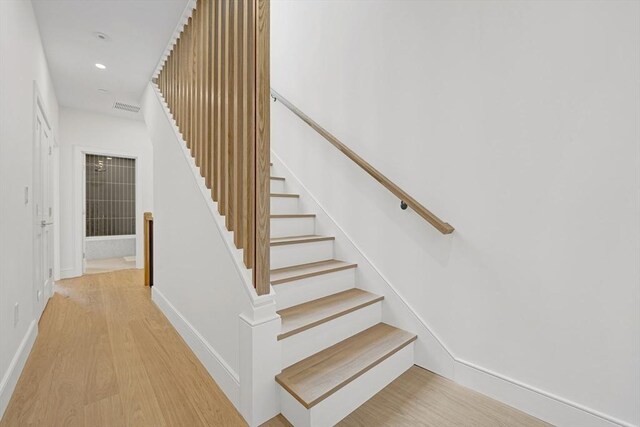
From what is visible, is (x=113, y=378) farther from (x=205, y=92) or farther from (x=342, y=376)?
(x=205, y=92)

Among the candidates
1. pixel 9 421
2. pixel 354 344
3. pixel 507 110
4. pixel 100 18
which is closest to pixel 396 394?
pixel 354 344

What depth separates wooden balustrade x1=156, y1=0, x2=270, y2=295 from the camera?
1.57 m

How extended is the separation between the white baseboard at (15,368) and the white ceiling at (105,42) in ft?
8.49

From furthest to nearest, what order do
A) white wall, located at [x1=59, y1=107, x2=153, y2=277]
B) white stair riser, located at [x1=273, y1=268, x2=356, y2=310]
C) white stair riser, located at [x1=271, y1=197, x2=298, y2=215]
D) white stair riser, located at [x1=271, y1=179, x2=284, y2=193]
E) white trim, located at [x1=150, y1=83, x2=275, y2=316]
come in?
white wall, located at [x1=59, y1=107, x2=153, y2=277]
white stair riser, located at [x1=271, y1=179, x2=284, y2=193]
white stair riser, located at [x1=271, y1=197, x2=298, y2=215]
white stair riser, located at [x1=273, y1=268, x2=356, y2=310]
white trim, located at [x1=150, y1=83, x2=275, y2=316]

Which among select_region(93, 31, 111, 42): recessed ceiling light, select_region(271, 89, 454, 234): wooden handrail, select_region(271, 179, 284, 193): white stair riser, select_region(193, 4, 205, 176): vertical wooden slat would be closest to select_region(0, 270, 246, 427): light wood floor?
select_region(193, 4, 205, 176): vertical wooden slat

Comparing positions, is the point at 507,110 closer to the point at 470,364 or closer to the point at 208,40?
the point at 470,364

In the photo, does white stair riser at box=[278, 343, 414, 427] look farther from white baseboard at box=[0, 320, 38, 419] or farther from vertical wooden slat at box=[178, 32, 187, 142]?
vertical wooden slat at box=[178, 32, 187, 142]

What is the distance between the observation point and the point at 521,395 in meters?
1.58

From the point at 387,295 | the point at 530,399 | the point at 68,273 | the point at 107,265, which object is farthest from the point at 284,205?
the point at 107,265

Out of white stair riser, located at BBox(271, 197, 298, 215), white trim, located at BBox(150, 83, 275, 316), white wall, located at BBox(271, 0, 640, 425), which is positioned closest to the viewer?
white wall, located at BBox(271, 0, 640, 425)

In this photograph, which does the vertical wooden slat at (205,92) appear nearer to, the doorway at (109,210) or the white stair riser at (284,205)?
the white stair riser at (284,205)

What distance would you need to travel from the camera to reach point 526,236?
61.5 inches

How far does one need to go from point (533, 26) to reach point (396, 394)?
2.14 meters

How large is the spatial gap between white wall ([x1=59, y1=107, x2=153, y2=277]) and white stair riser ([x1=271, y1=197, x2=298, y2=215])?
3.67 metres
